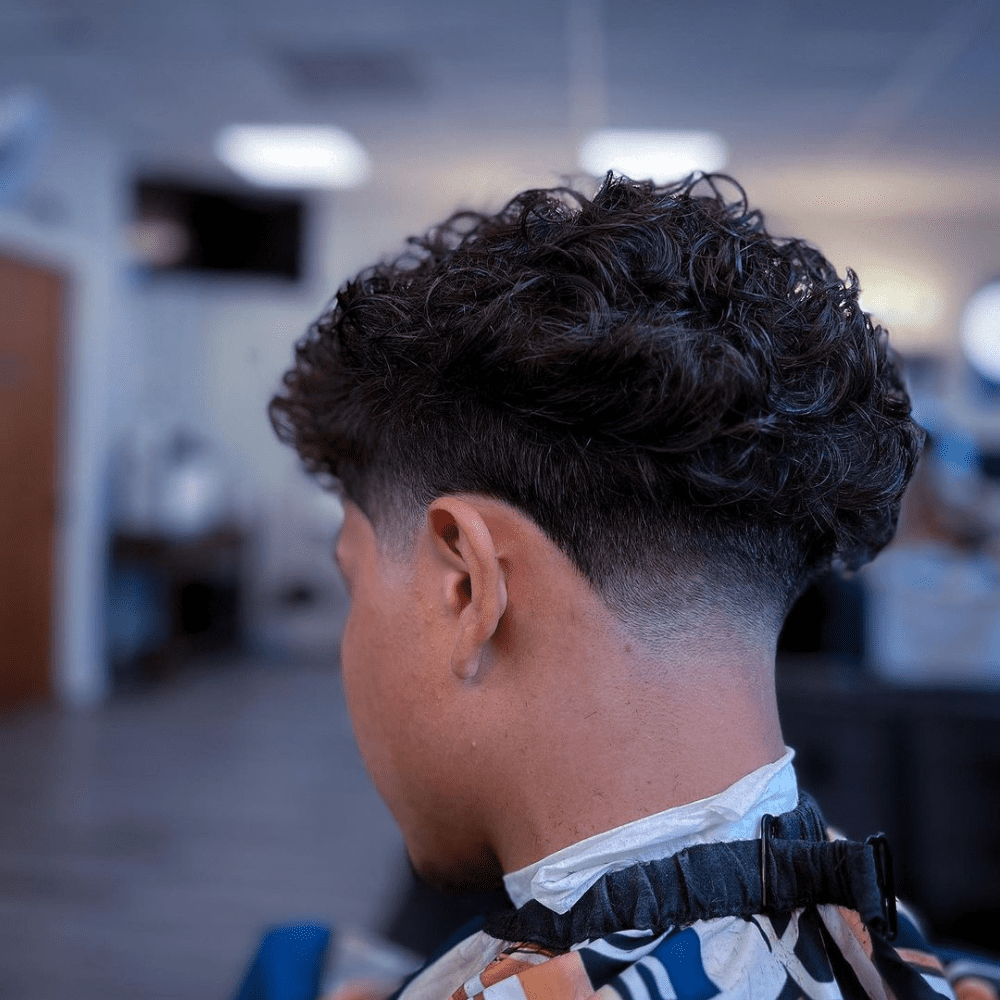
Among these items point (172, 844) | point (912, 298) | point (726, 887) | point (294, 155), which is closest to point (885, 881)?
point (726, 887)

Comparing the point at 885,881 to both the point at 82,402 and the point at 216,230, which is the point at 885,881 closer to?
the point at 82,402

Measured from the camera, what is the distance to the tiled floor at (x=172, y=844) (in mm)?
2275

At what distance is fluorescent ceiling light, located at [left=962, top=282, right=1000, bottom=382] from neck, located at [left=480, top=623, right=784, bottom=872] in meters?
6.38

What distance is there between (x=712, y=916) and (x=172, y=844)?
277cm

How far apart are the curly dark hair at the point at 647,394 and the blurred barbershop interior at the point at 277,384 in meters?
1.23

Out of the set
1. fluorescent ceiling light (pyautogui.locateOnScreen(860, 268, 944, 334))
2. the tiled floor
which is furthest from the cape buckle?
fluorescent ceiling light (pyautogui.locateOnScreen(860, 268, 944, 334))

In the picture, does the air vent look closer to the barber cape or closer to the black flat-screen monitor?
the black flat-screen monitor

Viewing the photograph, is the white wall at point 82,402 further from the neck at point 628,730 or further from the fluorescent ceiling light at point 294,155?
the neck at point 628,730

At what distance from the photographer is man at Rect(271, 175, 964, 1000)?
52 cm

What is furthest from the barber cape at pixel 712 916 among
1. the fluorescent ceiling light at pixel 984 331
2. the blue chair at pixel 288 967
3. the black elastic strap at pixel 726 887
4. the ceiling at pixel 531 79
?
the fluorescent ceiling light at pixel 984 331

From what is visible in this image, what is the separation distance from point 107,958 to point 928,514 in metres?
2.21

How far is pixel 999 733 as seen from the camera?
2150 mm

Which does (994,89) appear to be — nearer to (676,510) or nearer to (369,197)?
(369,197)

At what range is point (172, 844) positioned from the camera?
9.62ft
